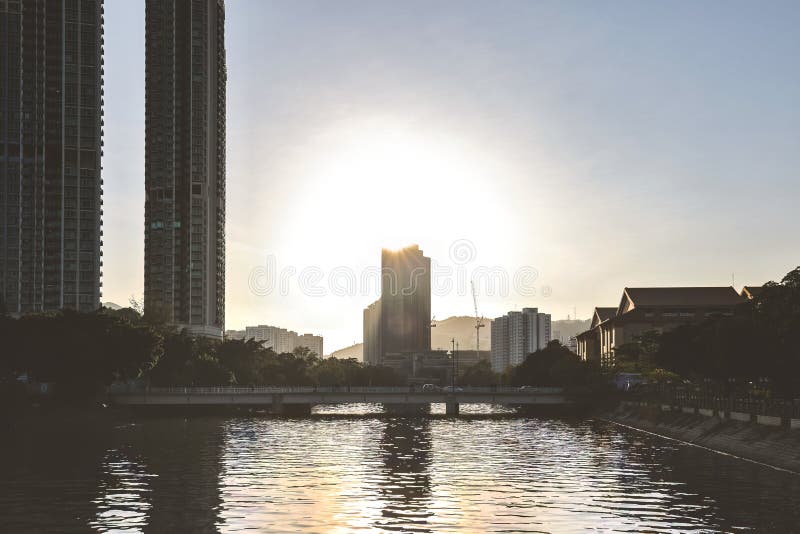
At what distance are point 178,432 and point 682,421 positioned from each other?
2635 inches

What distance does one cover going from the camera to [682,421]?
388ft

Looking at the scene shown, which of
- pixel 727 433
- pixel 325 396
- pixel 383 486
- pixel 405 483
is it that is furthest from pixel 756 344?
pixel 325 396

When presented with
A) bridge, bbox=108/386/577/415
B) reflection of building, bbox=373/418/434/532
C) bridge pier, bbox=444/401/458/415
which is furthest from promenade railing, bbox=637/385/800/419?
bridge pier, bbox=444/401/458/415

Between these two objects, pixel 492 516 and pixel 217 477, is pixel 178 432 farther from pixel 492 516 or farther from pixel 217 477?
pixel 492 516

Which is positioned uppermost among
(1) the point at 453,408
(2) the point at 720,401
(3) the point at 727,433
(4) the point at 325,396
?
(2) the point at 720,401

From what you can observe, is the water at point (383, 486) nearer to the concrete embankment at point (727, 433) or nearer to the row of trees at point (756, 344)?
the concrete embankment at point (727, 433)

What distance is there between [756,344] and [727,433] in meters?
15.7

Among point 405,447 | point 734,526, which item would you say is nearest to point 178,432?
point 405,447

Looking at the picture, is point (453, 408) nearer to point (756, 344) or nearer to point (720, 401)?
point (720, 401)

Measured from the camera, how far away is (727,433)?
95.1 meters

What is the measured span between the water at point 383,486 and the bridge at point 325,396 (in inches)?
2384

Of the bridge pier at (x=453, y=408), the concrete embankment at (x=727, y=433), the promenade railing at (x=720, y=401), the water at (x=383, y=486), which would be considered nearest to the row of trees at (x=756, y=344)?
the promenade railing at (x=720, y=401)

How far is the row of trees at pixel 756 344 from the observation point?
278 ft

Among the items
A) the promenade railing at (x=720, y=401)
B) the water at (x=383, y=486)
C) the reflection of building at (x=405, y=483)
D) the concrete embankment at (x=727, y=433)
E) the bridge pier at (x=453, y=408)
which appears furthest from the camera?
the bridge pier at (x=453, y=408)
